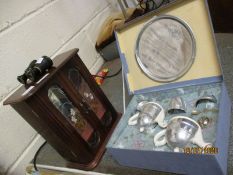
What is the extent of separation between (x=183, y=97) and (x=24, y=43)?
0.68m

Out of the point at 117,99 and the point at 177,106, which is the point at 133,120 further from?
the point at 117,99

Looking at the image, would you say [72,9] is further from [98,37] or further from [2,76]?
[2,76]

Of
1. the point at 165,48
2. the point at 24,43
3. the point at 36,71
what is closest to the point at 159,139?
the point at 165,48

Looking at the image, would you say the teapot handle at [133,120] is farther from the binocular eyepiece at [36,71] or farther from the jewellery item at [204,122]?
the binocular eyepiece at [36,71]

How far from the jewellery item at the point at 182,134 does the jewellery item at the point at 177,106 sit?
8 centimetres

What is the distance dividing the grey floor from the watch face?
0.19 m

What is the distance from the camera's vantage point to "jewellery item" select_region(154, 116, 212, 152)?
0.56 meters

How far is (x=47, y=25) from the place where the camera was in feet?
3.59

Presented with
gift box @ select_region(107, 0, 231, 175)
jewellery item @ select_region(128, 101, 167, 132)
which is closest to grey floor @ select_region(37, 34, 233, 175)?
gift box @ select_region(107, 0, 231, 175)

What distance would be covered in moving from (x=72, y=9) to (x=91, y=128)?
0.72 m

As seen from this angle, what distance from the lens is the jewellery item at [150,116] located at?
26.5 inches
